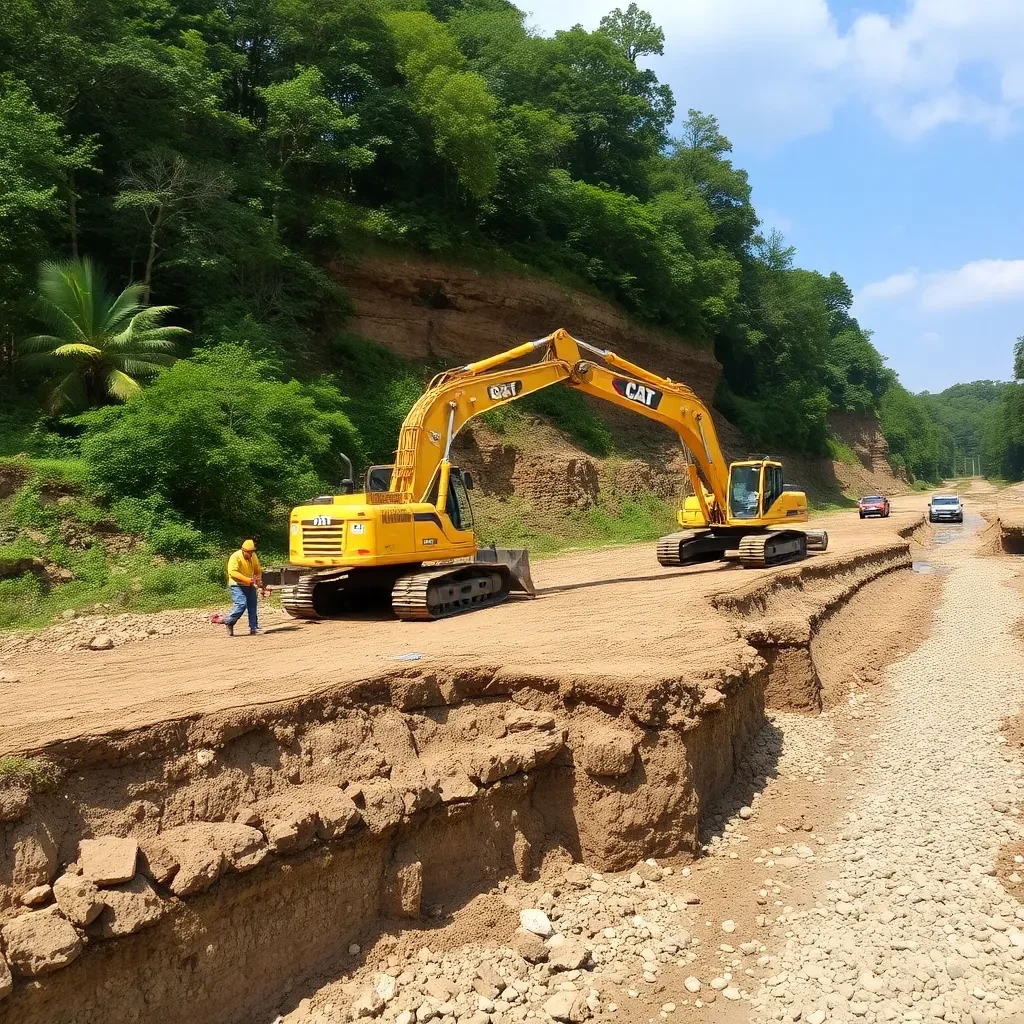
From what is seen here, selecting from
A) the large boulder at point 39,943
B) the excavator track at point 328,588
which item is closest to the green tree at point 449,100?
the excavator track at point 328,588

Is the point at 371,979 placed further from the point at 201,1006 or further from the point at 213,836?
the point at 213,836

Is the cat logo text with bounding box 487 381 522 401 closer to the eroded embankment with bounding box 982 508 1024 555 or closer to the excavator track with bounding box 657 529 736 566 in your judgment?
the excavator track with bounding box 657 529 736 566

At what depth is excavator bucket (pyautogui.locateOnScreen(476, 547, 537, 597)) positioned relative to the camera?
1501 cm

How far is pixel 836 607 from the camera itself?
16734 millimetres

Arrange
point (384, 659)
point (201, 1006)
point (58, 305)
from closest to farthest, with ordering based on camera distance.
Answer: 1. point (201, 1006)
2. point (384, 659)
3. point (58, 305)

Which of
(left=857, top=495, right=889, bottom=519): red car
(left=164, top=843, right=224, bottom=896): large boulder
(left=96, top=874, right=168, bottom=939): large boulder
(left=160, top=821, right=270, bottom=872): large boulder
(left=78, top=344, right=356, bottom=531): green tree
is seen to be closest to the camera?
(left=96, top=874, right=168, bottom=939): large boulder

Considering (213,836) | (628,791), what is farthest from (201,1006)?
(628,791)

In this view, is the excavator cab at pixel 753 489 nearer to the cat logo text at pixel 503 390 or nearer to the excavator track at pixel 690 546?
the excavator track at pixel 690 546

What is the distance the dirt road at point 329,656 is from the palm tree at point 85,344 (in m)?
7.40

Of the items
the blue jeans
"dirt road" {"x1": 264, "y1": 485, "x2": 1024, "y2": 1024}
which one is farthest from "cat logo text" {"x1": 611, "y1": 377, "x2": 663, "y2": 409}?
"dirt road" {"x1": 264, "y1": 485, "x2": 1024, "y2": 1024}

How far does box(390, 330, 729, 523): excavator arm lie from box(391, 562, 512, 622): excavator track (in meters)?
1.40

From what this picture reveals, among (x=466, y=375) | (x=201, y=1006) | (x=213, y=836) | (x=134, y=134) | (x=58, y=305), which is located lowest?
(x=201, y=1006)

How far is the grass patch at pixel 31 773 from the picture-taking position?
4.70 meters

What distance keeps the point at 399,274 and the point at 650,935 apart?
2701 centimetres
